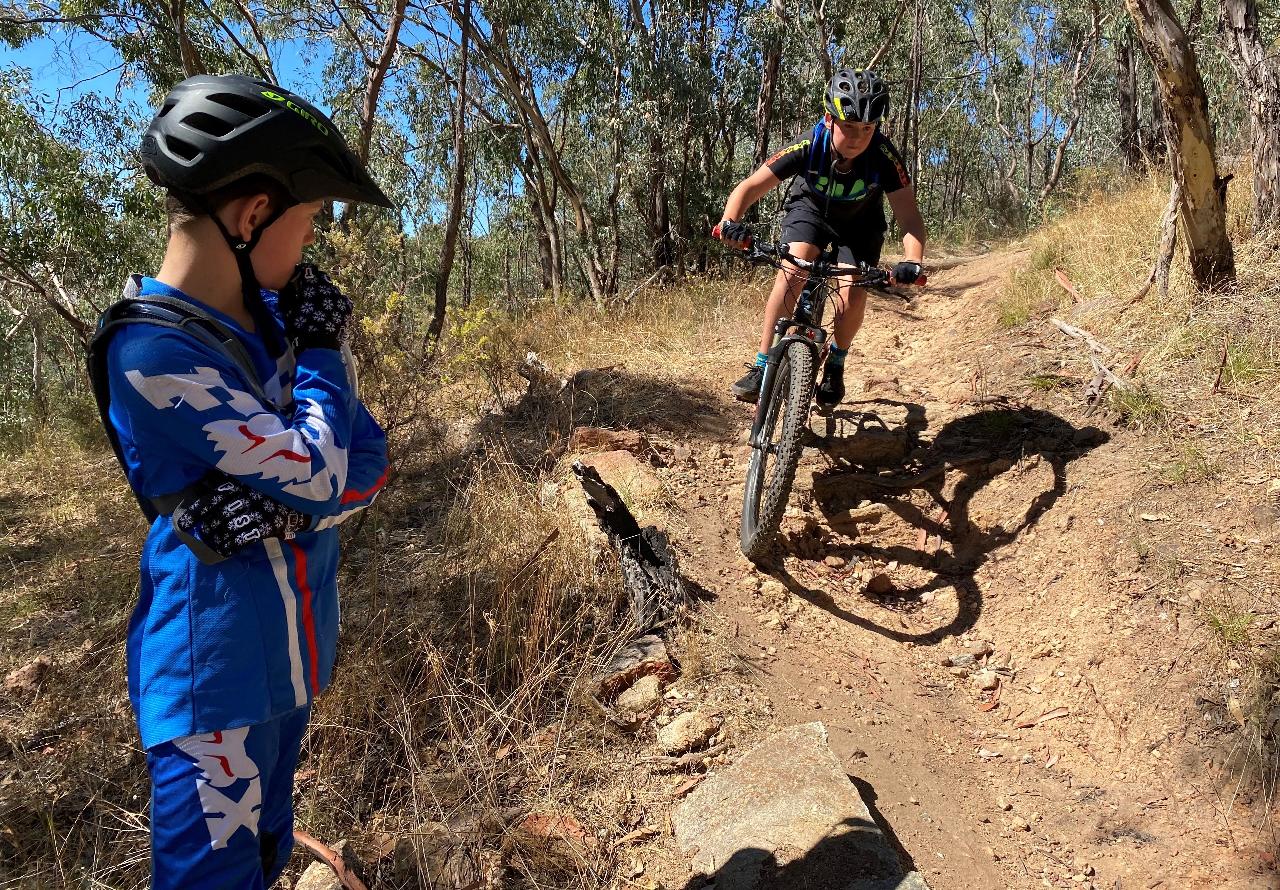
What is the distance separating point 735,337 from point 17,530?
5523 millimetres

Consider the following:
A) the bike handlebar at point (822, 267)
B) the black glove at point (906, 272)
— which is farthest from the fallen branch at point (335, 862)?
the black glove at point (906, 272)

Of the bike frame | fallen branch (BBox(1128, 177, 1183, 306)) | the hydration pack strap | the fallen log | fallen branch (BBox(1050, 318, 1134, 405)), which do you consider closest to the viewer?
the hydration pack strap

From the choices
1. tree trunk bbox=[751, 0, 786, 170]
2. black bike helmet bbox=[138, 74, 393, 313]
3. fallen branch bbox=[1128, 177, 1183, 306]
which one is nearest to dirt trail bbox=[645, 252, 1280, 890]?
fallen branch bbox=[1128, 177, 1183, 306]

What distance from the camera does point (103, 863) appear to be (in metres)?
2.28

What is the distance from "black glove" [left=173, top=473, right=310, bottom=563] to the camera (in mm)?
1287

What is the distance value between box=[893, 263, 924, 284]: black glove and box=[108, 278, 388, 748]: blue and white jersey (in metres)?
2.78

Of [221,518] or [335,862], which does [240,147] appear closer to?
[221,518]

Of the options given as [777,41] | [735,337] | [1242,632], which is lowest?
[1242,632]

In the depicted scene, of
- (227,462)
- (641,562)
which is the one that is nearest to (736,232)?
(641,562)

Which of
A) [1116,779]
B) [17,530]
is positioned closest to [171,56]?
[17,530]

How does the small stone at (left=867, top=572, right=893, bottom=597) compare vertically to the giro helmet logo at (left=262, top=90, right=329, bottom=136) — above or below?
below

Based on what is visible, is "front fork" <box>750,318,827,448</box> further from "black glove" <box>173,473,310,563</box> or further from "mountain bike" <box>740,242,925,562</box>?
"black glove" <box>173,473,310,563</box>

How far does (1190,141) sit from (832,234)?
2029 millimetres

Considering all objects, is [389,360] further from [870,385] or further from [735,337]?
[735,337]
